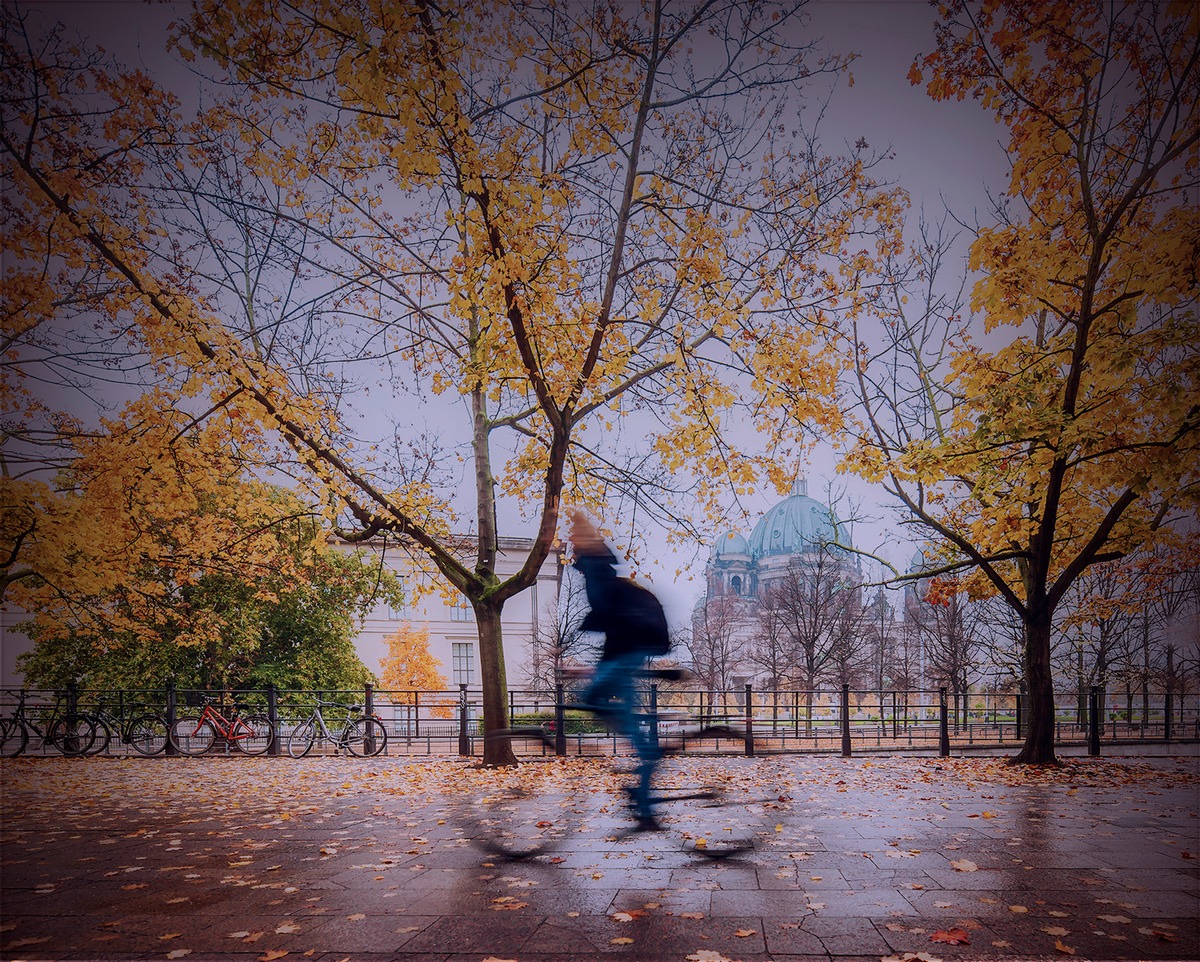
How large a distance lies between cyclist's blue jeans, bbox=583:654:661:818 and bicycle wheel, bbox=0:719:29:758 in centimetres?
1595

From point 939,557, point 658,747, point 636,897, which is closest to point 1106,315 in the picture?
point 939,557

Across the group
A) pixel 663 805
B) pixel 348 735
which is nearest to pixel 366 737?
pixel 348 735

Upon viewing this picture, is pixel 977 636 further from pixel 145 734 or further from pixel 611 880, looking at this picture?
pixel 611 880

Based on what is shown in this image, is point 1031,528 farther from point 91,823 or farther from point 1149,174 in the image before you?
point 91,823

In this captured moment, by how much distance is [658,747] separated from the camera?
5.06 m

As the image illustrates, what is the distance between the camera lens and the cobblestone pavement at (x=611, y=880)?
3459 millimetres

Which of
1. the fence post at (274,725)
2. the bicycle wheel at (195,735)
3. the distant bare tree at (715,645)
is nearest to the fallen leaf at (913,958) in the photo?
the fence post at (274,725)

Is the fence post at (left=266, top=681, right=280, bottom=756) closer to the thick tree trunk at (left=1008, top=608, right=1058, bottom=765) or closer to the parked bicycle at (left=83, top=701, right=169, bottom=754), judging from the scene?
the parked bicycle at (left=83, top=701, right=169, bottom=754)

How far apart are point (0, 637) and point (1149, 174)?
2762 cm

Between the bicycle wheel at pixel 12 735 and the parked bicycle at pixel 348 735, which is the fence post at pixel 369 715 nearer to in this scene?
the parked bicycle at pixel 348 735

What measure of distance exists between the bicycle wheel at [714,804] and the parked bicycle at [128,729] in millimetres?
12402

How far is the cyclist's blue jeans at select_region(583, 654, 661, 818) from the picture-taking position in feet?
16.3

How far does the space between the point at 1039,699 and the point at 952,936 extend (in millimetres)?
8655

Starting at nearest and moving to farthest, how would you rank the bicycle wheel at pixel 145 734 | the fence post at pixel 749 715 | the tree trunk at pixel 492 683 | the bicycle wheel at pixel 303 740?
the tree trunk at pixel 492 683 < the fence post at pixel 749 715 < the bicycle wheel at pixel 303 740 < the bicycle wheel at pixel 145 734
